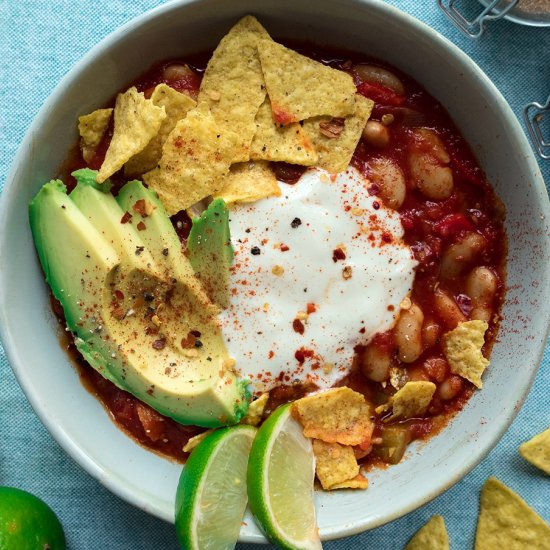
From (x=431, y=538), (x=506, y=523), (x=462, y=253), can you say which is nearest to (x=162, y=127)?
(x=462, y=253)

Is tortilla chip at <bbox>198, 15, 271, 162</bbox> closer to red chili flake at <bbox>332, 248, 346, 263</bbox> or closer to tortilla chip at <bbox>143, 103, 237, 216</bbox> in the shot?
tortilla chip at <bbox>143, 103, 237, 216</bbox>

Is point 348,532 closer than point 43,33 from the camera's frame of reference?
Yes

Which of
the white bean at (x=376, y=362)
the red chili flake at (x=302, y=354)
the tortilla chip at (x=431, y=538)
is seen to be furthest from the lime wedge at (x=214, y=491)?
the tortilla chip at (x=431, y=538)

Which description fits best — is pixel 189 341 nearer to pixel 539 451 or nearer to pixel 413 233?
pixel 413 233

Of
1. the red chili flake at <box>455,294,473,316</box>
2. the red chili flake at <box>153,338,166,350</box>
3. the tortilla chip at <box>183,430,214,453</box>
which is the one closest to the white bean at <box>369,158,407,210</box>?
the red chili flake at <box>455,294,473,316</box>

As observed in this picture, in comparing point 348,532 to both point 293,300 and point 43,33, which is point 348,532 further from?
point 43,33

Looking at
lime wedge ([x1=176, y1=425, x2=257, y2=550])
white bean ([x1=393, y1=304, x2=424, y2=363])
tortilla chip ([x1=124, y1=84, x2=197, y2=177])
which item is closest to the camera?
lime wedge ([x1=176, y1=425, x2=257, y2=550])

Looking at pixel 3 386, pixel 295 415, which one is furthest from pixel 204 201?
pixel 3 386
